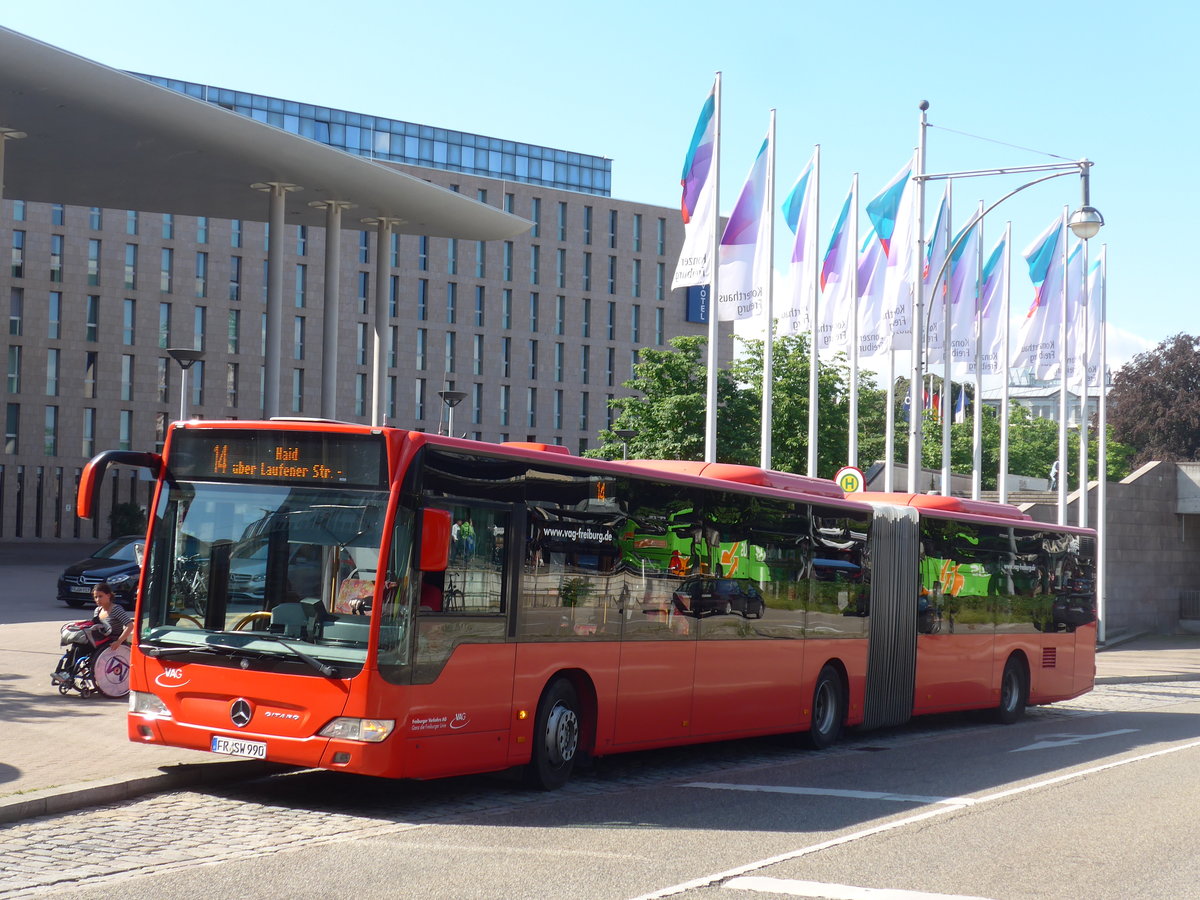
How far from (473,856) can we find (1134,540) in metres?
36.8

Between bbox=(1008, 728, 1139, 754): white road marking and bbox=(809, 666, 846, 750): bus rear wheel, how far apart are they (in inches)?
75.8

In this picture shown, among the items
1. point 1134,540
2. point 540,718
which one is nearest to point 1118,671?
point 1134,540

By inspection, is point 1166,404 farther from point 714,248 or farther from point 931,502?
point 931,502

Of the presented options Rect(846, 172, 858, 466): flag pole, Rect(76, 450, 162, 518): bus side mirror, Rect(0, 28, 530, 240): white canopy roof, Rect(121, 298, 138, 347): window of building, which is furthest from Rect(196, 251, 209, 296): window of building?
Rect(76, 450, 162, 518): bus side mirror

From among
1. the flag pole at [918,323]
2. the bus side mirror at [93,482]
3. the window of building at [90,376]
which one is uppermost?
the window of building at [90,376]

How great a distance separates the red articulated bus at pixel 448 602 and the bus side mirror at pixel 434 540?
2 centimetres

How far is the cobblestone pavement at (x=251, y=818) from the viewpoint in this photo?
8.05m

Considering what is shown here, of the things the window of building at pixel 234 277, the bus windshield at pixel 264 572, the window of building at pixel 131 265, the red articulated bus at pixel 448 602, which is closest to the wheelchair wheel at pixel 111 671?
the red articulated bus at pixel 448 602

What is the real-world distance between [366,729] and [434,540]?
1374mm

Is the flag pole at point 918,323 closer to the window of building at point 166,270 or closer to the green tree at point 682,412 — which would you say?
the green tree at point 682,412

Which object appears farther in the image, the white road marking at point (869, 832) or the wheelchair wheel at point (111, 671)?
the wheelchair wheel at point (111, 671)

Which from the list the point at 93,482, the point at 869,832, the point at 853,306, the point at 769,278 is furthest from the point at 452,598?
the point at 853,306

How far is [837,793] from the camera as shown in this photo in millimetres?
11945

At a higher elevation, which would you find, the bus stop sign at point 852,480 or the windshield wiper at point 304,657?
the bus stop sign at point 852,480
